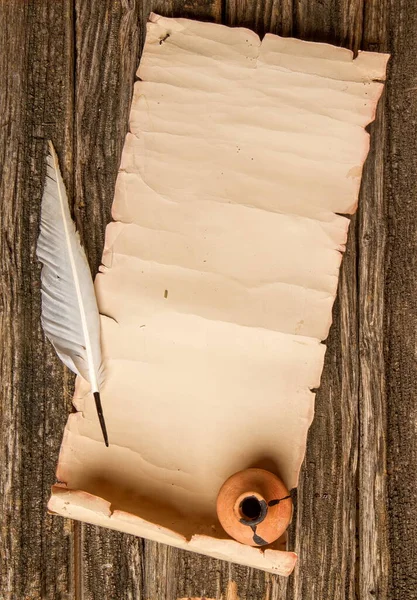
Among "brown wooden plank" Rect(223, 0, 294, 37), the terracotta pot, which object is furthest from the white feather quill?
"brown wooden plank" Rect(223, 0, 294, 37)

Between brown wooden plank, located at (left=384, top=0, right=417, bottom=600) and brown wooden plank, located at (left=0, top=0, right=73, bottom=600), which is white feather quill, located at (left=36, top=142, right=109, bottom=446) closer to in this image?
brown wooden plank, located at (left=0, top=0, right=73, bottom=600)

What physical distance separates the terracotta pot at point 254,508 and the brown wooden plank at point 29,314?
495 millimetres

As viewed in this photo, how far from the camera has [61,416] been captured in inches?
56.9

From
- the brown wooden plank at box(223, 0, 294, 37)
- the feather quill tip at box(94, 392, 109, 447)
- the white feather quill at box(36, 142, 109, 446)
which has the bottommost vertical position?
the feather quill tip at box(94, 392, 109, 447)

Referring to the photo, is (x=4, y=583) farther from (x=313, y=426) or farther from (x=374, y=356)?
(x=374, y=356)

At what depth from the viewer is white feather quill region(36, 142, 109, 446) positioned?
1351 mm

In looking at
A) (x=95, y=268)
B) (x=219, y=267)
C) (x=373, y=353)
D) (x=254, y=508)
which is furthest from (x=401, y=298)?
(x=95, y=268)

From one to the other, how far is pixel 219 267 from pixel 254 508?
58 centimetres

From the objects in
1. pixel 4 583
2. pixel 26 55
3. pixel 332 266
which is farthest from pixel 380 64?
pixel 4 583

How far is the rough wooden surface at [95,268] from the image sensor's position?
55.6 inches

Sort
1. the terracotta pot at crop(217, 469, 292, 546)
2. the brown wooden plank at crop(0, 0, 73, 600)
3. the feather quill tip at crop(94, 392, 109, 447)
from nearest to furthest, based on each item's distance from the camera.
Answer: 1. the terracotta pot at crop(217, 469, 292, 546)
2. the feather quill tip at crop(94, 392, 109, 447)
3. the brown wooden plank at crop(0, 0, 73, 600)

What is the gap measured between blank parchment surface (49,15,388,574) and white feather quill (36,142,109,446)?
4 cm

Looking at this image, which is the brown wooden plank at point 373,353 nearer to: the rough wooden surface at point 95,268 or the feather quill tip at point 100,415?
the rough wooden surface at point 95,268

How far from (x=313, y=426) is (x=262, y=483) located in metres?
0.26
